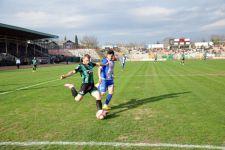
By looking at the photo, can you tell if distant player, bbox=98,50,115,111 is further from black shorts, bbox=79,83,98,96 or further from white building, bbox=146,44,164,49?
white building, bbox=146,44,164,49

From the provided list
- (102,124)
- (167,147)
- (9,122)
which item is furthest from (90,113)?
(167,147)

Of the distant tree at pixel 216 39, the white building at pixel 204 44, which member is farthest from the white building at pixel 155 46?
the distant tree at pixel 216 39

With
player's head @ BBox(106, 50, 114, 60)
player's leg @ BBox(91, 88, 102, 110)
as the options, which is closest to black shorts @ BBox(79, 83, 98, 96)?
player's leg @ BBox(91, 88, 102, 110)

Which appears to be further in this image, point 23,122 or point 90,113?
point 90,113

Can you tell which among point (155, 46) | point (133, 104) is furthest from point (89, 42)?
point (133, 104)

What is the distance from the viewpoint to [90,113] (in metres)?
8.98

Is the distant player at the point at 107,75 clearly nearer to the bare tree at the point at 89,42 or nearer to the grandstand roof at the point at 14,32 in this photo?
the grandstand roof at the point at 14,32

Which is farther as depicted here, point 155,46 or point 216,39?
point 155,46

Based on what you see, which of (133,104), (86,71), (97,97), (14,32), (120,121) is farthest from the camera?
(14,32)

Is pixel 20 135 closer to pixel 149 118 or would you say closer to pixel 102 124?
pixel 102 124

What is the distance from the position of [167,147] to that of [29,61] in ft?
195

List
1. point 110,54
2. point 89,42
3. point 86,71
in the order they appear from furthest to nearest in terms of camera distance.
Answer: point 89,42
point 110,54
point 86,71

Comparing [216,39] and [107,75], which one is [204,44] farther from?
[107,75]

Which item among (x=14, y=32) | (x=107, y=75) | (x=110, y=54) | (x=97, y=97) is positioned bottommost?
(x=97, y=97)
